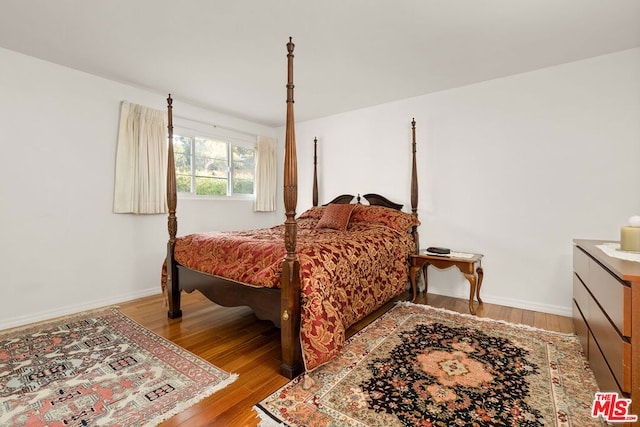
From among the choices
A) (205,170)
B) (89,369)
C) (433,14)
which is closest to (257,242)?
(89,369)

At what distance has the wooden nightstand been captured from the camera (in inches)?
117

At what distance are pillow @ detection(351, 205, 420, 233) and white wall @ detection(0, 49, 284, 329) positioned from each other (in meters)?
2.55

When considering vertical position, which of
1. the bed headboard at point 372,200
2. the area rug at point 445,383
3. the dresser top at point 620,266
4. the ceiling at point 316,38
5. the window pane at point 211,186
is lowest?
the area rug at point 445,383

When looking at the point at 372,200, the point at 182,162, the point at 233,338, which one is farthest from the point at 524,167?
the point at 182,162

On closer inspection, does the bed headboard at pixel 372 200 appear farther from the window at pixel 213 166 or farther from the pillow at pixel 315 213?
the window at pixel 213 166

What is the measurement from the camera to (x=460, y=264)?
3.04 m

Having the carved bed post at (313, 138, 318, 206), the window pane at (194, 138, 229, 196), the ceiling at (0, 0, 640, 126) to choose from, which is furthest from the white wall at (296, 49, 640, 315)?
the window pane at (194, 138, 229, 196)

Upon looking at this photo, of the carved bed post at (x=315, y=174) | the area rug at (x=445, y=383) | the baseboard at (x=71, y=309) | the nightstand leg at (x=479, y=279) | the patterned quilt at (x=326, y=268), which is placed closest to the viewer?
the area rug at (x=445, y=383)

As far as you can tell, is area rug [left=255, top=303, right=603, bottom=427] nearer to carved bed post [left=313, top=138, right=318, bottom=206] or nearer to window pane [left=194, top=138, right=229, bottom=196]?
carved bed post [left=313, top=138, right=318, bottom=206]

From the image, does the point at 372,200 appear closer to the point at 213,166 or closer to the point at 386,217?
the point at 386,217

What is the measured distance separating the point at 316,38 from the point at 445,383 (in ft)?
8.69

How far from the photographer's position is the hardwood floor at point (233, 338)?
1.57 meters

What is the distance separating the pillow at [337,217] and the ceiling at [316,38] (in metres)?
1.43

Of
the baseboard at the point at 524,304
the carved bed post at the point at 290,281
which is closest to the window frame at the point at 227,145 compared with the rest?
the carved bed post at the point at 290,281
